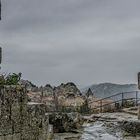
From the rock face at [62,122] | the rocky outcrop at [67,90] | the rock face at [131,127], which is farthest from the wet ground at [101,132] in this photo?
the rocky outcrop at [67,90]

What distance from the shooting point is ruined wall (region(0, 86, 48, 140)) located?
7773 mm

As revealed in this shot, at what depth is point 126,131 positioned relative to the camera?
2180cm

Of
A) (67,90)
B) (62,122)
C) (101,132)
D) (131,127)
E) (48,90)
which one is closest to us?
(62,122)

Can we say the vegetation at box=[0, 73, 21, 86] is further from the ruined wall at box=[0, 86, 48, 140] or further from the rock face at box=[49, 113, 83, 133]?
the rock face at box=[49, 113, 83, 133]

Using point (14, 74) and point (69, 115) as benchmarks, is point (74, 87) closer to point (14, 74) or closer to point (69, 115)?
point (69, 115)

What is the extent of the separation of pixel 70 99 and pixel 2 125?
32.0 metres

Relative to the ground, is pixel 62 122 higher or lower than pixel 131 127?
higher

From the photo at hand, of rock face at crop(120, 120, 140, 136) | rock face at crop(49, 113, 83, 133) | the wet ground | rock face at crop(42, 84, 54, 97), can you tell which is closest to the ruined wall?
the wet ground

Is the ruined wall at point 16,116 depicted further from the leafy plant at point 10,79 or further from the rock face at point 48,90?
the rock face at point 48,90

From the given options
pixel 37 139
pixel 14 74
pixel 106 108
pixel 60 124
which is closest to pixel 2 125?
pixel 37 139

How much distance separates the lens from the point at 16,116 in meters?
8.11

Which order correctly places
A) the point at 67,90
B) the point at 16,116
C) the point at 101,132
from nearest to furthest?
the point at 16,116 < the point at 101,132 < the point at 67,90

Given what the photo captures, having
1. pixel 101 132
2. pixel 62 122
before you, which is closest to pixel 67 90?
pixel 101 132

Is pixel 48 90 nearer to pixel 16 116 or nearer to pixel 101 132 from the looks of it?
pixel 101 132
